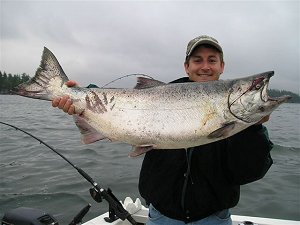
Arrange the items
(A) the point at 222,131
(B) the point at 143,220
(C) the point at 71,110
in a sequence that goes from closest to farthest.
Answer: (A) the point at 222,131 < (C) the point at 71,110 < (B) the point at 143,220

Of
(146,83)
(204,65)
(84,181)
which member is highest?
(204,65)

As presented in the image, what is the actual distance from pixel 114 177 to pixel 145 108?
8536 millimetres

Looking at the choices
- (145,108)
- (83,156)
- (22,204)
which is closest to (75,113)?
(145,108)

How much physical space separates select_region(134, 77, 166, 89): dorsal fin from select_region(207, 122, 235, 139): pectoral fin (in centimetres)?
78

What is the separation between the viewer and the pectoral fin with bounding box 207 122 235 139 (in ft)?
10.3

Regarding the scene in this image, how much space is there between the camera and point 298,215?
30.4 feet

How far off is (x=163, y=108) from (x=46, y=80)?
1.34 m

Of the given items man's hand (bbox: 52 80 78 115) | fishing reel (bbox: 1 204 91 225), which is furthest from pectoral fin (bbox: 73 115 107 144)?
fishing reel (bbox: 1 204 91 225)

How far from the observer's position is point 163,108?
133 inches

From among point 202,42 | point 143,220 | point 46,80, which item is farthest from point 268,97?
point 143,220

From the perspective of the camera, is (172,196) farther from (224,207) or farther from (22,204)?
(22,204)

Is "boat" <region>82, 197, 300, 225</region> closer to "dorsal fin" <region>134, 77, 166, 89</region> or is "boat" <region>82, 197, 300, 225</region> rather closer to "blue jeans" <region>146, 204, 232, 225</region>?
"blue jeans" <region>146, 204, 232, 225</region>

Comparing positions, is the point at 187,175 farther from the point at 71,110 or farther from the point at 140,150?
the point at 71,110

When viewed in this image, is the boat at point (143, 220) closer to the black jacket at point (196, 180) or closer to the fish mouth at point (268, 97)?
the black jacket at point (196, 180)
